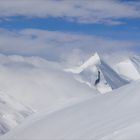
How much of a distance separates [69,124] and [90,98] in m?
7.38


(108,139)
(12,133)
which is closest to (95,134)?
(108,139)

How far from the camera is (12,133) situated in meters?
38.1

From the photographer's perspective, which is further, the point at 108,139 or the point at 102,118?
the point at 102,118

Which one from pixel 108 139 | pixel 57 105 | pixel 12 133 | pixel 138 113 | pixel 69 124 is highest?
pixel 57 105

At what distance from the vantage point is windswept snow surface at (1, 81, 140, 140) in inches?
1067

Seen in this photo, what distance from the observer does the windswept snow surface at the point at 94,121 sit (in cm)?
2709

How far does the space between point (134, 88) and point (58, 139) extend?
24.4ft

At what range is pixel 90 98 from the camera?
4078 cm

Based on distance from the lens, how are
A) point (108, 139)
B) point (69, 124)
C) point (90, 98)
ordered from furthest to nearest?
point (90, 98), point (69, 124), point (108, 139)

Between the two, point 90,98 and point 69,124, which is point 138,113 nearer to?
point 69,124

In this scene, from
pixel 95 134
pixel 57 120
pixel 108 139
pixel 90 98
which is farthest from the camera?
pixel 90 98

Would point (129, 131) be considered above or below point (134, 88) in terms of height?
below

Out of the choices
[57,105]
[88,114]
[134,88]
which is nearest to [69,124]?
[88,114]

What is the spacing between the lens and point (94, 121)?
32188 millimetres
